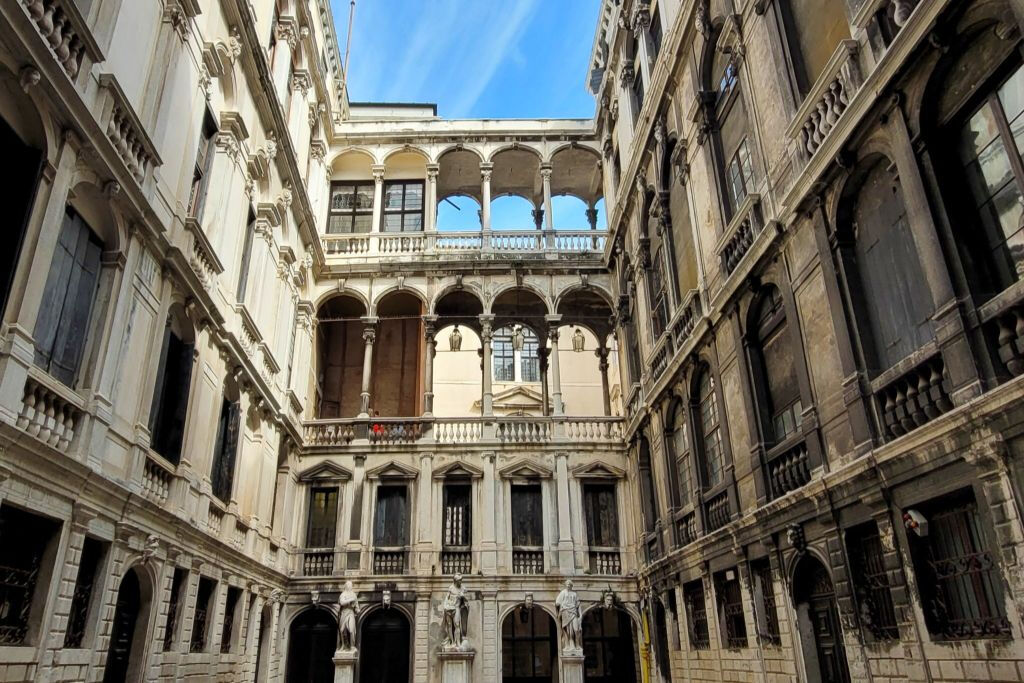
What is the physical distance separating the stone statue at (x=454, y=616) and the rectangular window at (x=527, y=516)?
2.60m

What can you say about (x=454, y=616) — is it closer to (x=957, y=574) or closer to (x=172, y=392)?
(x=172, y=392)

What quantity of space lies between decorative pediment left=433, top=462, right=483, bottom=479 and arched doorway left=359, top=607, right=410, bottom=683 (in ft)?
13.0

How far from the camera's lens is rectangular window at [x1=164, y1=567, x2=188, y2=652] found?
13.0 meters

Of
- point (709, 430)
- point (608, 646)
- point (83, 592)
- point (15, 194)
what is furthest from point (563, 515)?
point (15, 194)

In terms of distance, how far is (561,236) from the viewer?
2589 centimetres

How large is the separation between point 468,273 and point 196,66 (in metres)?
12.2

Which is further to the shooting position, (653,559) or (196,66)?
(653,559)

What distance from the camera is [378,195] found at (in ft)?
86.6

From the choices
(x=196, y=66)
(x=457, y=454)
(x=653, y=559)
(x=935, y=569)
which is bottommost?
(x=935, y=569)

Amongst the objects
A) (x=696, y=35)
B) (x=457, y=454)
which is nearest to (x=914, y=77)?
(x=696, y=35)

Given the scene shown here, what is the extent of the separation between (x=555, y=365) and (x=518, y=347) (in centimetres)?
152

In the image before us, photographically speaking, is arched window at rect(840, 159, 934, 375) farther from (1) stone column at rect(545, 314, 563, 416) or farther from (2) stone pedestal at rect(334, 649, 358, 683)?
(2) stone pedestal at rect(334, 649, 358, 683)

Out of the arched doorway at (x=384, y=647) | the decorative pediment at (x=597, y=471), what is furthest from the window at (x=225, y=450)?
the decorative pediment at (x=597, y=471)

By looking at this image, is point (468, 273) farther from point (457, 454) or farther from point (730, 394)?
point (730, 394)
